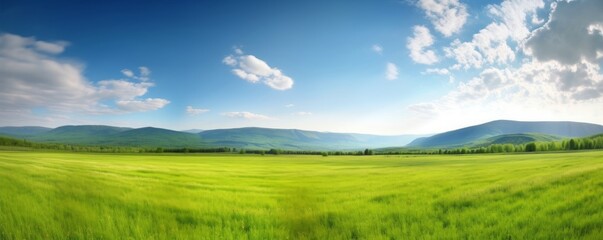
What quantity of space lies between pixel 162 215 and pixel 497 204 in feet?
29.4

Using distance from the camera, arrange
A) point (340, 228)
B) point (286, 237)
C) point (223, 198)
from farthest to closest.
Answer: point (223, 198) < point (340, 228) < point (286, 237)

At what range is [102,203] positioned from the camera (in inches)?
383

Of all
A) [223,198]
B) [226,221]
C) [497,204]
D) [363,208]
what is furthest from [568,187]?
[223,198]

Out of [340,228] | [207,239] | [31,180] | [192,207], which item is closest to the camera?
[207,239]

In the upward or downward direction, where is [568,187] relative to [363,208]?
upward

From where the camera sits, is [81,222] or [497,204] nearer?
[81,222]

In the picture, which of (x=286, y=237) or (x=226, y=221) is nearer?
(x=286, y=237)

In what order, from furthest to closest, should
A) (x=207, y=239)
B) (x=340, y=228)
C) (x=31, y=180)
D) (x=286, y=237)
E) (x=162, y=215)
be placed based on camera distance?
(x=31, y=180), (x=162, y=215), (x=340, y=228), (x=286, y=237), (x=207, y=239)

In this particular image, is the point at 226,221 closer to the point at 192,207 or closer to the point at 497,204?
the point at 192,207

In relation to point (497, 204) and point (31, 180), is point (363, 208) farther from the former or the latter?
point (31, 180)

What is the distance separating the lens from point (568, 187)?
31.5 ft

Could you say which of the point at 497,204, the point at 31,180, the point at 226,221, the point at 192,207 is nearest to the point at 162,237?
the point at 226,221

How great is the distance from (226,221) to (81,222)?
3.48 metres

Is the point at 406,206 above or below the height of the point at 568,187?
below
